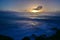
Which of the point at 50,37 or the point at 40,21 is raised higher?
the point at 40,21

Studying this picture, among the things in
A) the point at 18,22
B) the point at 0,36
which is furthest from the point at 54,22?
the point at 0,36

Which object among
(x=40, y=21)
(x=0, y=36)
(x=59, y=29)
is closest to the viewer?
(x=0, y=36)

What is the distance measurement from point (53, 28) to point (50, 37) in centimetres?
41

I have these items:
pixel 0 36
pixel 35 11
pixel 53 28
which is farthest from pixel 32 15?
pixel 0 36

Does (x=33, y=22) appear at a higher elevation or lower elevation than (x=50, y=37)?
higher

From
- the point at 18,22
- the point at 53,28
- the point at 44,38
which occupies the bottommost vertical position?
the point at 44,38

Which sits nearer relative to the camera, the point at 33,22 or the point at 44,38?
the point at 44,38

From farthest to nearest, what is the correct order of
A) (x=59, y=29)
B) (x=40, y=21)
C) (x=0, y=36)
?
1. (x=40, y=21)
2. (x=59, y=29)
3. (x=0, y=36)

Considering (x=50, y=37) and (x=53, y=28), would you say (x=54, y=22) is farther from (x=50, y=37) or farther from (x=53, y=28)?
(x=50, y=37)

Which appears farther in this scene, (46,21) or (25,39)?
(46,21)

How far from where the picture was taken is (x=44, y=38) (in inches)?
149

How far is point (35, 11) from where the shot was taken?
4207 mm

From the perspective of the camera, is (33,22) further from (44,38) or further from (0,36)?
(0,36)

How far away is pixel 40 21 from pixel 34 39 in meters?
0.71
